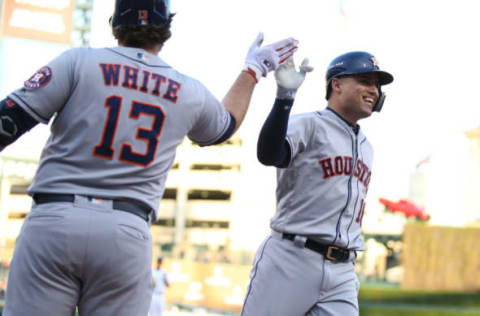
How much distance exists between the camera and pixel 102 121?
239cm

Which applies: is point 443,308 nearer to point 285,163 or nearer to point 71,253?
point 285,163

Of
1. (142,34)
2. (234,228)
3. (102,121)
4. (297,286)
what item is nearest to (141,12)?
(142,34)

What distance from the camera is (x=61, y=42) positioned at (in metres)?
16.9

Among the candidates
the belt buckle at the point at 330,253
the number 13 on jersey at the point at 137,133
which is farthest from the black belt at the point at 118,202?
the belt buckle at the point at 330,253

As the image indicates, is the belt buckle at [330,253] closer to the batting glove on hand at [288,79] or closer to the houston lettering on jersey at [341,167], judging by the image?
the houston lettering on jersey at [341,167]

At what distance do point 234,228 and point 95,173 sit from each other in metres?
64.4

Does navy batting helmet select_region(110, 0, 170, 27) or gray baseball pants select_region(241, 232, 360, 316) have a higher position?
navy batting helmet select_region(110, 0, 170, 27)

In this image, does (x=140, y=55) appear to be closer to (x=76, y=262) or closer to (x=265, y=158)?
(x=76, y=262)

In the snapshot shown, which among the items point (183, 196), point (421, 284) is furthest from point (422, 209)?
point (183, 196)

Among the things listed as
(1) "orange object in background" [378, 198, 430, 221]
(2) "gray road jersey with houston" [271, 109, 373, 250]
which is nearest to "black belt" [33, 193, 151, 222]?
(2) "gray road jersey with houston" [271, 109, 373, 250]

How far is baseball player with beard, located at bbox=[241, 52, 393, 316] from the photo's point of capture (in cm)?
369

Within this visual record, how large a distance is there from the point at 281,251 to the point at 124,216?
5.13 ft

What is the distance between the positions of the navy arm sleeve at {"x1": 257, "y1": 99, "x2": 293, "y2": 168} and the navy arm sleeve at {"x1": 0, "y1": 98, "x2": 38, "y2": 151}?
1378 mm

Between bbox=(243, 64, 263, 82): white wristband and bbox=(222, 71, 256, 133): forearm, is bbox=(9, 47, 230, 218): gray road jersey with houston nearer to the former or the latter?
bbox=(222, 71, 256, 133): forearm
